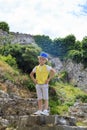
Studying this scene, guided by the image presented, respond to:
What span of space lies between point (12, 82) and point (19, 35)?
27.0m

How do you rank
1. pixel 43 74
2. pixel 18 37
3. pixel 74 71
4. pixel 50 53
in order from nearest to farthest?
pixel 43 74 < pixel 74 71 < pixel 18 37 < pixel 50 53

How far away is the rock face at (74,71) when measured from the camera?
173 feet

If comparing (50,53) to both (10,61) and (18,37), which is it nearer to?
(18,37)

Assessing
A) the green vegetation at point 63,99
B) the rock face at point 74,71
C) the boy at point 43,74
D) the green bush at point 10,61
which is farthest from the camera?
the rock face at point 74,71

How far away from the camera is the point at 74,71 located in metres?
54.8

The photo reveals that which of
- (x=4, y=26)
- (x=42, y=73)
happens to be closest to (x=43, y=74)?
(x=42, y=73)

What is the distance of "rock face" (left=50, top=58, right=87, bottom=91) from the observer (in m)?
52.6

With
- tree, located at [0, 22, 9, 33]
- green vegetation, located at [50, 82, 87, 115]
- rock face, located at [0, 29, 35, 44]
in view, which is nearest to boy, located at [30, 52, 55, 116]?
green vegetation, located at [50, 82, 87, 115]

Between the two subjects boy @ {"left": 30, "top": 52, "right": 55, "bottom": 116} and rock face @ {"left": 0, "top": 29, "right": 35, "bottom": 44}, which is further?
rock face @ {"left": 0, "top": 29, "right": 35, "bottom": 44}

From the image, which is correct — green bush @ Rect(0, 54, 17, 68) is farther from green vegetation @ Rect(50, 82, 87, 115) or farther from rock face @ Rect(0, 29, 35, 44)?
rock face @ Rect(0, 29, 35, 44)

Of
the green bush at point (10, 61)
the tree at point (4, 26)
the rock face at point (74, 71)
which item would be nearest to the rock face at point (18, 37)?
the tree at point (4, 26)

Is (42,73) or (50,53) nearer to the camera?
(42,73)

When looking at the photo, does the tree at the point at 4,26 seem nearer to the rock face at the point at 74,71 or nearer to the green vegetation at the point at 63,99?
the rock face at the point at 74,71

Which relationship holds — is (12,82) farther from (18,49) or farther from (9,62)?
(18,49)
